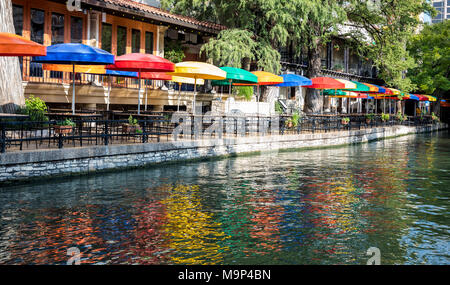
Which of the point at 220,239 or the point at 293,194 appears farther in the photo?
the point at 293,194

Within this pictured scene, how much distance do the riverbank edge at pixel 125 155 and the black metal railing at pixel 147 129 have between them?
38 centimetres

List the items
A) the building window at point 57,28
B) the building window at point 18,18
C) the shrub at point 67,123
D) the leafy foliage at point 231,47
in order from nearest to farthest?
the shrub at point 67,123, the building window at point 18,18, the building window at point 57,28, the leafy foliage at point 231,47

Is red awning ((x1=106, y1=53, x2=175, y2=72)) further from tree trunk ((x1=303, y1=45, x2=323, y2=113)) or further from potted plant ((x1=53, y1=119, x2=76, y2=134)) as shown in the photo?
tree trunk ((x1=303, y1=45, x2=323, y2=113))

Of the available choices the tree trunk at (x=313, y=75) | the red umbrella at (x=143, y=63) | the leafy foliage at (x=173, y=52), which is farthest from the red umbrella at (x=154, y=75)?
the tree trunk at (x=313, y=75)

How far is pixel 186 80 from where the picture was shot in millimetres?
22578

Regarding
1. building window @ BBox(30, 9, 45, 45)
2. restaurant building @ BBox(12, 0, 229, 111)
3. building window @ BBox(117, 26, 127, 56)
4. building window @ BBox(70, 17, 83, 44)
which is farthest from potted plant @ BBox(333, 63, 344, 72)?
building window @ BBox(30, 9, 45, 45)

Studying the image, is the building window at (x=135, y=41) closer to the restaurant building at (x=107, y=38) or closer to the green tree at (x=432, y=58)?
the restaurant building at (x=107, y=38)

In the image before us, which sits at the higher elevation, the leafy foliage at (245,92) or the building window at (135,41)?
the building window at (135,41)

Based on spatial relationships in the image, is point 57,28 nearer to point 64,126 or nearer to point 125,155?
point 64,126

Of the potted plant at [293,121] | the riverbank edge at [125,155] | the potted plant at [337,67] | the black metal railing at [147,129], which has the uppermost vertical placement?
the potted plant at [337,67]

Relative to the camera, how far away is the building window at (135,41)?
25.2 m
